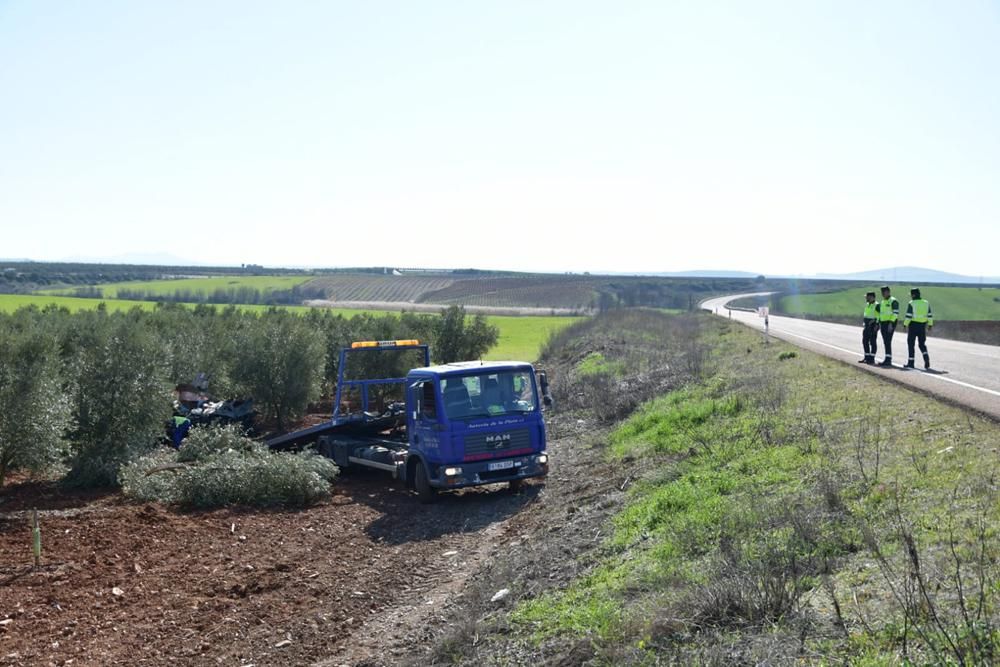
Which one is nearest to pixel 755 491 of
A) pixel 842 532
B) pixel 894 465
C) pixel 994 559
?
pixel 894 465

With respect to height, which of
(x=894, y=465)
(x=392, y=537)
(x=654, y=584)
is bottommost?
(x=392, y=537)

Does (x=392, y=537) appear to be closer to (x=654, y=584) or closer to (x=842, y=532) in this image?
(x=654, y=584)

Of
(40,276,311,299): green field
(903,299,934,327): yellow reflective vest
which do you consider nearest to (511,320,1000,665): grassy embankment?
(903,299,934,327): yellow reflective vest

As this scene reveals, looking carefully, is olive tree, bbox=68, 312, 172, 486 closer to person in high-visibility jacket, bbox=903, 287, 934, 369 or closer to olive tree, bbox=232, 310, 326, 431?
olive tree, bbox=232, 310, 326, 431

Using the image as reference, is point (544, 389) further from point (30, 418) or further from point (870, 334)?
point (870, 334)

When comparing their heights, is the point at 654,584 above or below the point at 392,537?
above

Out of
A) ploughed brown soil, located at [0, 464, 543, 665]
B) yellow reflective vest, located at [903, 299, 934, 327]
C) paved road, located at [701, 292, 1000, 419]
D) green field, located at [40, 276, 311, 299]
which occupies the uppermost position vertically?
green field, located at [40, 276, 311, 299]

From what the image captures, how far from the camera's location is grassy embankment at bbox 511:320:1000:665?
545 cm

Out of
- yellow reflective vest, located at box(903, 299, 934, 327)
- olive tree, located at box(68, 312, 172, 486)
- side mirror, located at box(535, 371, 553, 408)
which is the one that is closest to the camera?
side mirror, located at box(535, 371, 553, 408)

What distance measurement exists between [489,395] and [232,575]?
546cm

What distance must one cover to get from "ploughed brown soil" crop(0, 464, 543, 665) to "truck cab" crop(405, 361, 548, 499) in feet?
2.01

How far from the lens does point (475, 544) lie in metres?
12.4

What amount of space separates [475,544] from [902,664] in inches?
316

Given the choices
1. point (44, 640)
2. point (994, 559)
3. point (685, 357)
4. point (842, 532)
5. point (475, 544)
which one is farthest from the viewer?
point (685, 357)
